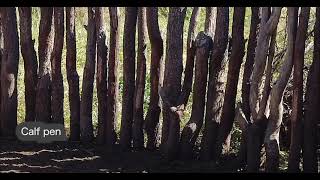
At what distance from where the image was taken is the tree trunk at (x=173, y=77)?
14.2ft

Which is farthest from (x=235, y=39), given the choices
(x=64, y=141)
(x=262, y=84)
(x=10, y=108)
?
(x=10, y=108)

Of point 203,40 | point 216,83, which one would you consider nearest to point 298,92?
point 216,83

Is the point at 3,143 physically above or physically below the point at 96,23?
below

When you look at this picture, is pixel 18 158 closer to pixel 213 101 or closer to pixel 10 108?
pixel 10 108

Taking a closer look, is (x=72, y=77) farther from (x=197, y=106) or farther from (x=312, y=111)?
(x=312, y=111)

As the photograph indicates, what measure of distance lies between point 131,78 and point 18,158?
0.99m

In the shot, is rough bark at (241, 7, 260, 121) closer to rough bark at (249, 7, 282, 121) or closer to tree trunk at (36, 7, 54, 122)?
rough bark at (249, 7, 282, 121)

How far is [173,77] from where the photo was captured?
14.3ft

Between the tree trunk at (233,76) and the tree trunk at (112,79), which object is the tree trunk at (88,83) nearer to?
the tree trunk at (112,79)

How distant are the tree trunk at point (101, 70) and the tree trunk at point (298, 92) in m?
1.52
